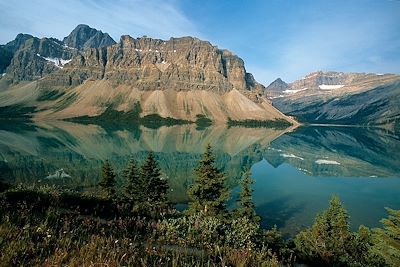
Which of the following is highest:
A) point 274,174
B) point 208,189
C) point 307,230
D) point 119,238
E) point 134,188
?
point 119,238

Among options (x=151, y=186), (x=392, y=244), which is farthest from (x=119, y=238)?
(x=151, y=186)

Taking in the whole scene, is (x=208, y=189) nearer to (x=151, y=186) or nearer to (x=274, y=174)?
(x=151, y=186)

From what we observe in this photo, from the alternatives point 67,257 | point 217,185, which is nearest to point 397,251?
point 67,257

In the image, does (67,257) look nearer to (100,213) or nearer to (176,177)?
(100,213)

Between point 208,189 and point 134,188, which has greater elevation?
point 208,189

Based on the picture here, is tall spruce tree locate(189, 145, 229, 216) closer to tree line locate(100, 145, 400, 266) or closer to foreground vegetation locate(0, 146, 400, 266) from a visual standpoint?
tree line locate(100, 145, 400, 266)

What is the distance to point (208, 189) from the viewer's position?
110 feet

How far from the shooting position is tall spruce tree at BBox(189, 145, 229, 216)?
3278 centimetres

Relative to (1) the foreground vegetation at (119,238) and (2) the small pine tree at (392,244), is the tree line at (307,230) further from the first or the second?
(1) the foreground vegetation at (119,238)

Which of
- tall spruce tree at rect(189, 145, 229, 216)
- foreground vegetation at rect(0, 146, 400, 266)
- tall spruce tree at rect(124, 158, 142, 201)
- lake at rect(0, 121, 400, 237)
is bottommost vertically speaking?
lake at rect(0, 121, 400, 237)

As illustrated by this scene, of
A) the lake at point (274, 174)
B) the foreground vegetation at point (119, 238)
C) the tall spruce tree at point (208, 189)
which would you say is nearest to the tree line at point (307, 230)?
the tall spruce tree at point (208, 189)

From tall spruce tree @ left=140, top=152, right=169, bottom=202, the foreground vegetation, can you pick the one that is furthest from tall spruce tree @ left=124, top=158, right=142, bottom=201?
the foreground vegetation

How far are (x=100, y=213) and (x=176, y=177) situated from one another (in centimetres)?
6972

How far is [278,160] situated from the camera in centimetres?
13075
